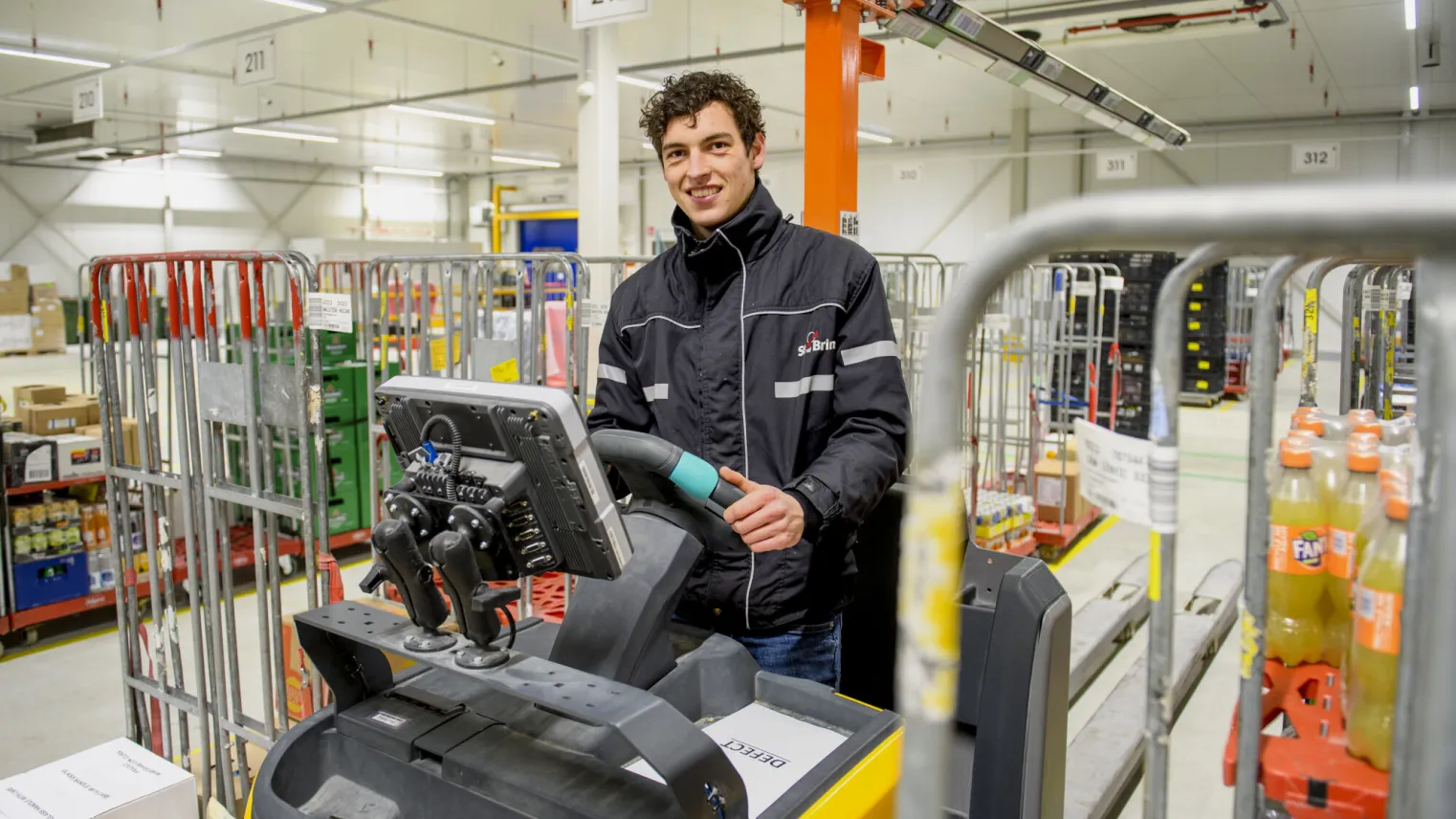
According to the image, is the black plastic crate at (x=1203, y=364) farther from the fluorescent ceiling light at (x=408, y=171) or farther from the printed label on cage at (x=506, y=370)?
the fluorescent ceiling light at (x=408, y=171)

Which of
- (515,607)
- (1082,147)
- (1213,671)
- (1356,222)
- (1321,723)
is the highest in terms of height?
(1082,147)

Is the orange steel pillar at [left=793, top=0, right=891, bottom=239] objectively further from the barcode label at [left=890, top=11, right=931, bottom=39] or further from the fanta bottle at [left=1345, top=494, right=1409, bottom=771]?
the fanta bottle at [left=1345, top=494, right=1409, bottom=771]

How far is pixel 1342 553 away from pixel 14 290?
2126 cm

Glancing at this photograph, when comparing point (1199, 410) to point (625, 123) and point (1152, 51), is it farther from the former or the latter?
point (625, 123)

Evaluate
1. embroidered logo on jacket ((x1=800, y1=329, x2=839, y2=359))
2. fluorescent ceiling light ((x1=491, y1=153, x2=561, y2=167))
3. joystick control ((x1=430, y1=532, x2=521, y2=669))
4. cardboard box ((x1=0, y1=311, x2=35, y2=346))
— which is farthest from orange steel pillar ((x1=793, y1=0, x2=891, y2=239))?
cardboard box ((x1=0, y1=311, x2=35, y2=346))

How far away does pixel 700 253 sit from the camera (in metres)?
2.02

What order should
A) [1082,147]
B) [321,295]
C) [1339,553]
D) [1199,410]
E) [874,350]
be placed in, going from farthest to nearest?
[1082,147]
[1199,410]
[321,295]
[874,350]
[1339,553]

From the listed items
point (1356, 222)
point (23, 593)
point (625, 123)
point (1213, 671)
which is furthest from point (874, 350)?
point (625, 123)

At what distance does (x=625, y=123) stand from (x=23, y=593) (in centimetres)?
1425

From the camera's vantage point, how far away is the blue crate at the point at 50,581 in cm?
500

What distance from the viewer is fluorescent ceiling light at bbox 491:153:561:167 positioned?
853 inches

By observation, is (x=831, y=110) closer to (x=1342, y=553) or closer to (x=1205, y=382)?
(x=1342, y=553)

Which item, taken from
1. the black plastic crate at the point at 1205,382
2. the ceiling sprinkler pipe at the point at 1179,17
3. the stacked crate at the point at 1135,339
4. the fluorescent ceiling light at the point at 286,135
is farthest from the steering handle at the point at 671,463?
the fluorescent ceiling light at the point at 286,135

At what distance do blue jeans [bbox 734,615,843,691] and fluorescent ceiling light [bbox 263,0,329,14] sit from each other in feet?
25.8
